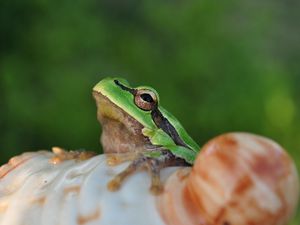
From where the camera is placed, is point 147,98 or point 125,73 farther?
point 125,73

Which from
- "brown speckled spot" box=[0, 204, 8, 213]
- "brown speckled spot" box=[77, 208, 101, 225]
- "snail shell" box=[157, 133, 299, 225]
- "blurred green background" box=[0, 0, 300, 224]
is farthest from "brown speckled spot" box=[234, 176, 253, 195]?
"blurred green background" box=[0, 0, 300, 224]

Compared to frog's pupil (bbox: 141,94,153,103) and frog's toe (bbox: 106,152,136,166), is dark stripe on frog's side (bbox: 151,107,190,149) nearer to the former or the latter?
frog's pupil (bbox: 141,94,153,103)

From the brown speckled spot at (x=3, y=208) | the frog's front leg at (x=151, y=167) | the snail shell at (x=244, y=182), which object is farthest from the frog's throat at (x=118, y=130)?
the snail shell at (x=244, y=182)

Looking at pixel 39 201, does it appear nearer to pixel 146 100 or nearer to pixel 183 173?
pixel 183 173

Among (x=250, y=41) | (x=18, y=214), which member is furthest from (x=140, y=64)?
(x=18, y=214)

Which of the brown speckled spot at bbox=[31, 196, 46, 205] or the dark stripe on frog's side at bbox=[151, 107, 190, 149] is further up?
the dark stripe on frog's side at bbox=[151, 107, 190, 149]

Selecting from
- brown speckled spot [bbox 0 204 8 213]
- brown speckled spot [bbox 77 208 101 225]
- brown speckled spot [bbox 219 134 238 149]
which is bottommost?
brown speckled spot [bbox 0 204 8 213]

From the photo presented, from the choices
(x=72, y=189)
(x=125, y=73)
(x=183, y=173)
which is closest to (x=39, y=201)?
(x=72, y=189)

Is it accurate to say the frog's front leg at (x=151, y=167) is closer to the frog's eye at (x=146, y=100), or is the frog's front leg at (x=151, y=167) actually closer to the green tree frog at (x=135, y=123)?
the green tree frog at (x=135, y=123)

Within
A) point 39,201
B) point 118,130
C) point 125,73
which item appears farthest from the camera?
point 125,73
